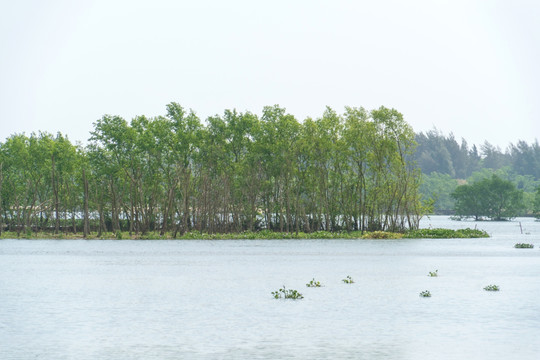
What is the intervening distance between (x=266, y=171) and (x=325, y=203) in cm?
848

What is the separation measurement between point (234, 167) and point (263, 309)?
76.6 m

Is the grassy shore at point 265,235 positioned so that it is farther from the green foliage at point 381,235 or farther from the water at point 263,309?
the water at point 263,309

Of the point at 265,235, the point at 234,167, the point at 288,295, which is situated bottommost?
the point at 288,295

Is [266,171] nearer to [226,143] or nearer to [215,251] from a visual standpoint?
[226,143]

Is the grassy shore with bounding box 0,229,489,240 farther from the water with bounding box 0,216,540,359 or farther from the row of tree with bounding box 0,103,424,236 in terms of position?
the water with bounding box 0,216,540,359

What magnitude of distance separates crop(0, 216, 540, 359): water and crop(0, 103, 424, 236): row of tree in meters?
36.7

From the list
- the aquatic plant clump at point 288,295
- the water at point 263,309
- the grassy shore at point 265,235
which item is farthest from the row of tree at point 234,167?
the aquatic plant clump at point 288,295

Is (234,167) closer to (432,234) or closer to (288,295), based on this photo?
(432,234)

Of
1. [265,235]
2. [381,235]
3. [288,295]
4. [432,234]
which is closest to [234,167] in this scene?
[265,235]

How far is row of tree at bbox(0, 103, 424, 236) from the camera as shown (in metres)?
102

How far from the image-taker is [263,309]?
33250mm

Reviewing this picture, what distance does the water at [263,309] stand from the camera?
24219 millimetres

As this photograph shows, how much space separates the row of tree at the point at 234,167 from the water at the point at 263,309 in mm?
36680

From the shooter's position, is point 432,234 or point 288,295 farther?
point 432,234
